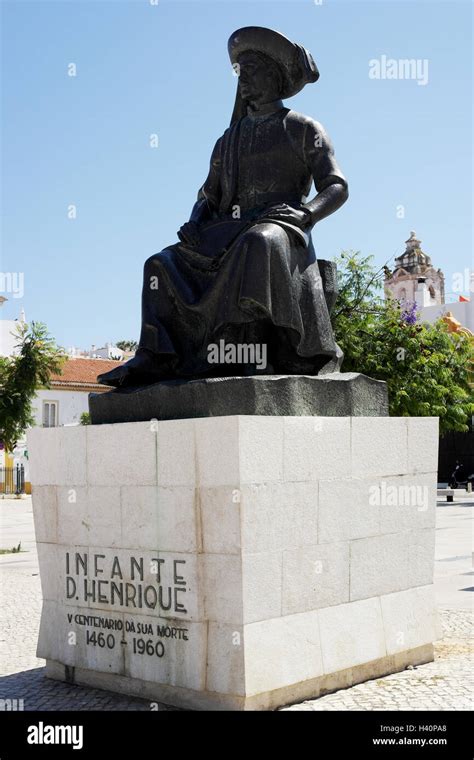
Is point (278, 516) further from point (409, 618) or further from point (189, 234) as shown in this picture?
point (189, 234)

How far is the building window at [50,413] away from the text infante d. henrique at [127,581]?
3989cm

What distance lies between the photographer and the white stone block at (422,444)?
5.59 meters

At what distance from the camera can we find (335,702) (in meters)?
4.73

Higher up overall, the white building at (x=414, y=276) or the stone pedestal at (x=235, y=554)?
the white building at (x=414, y=276)

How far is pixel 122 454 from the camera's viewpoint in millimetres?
5016

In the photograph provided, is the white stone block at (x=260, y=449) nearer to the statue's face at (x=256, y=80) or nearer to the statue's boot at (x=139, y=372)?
the statue's boot at (x=139, y=372)

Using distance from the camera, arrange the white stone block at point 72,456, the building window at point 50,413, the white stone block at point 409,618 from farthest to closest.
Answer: the building window at point 50,413 → the white stone block at point 409,618 → the white stone block at point 72,456

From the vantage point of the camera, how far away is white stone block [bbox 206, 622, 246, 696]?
4348 mm

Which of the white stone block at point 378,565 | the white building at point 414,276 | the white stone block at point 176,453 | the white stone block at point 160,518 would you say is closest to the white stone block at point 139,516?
the white stone block at point 160,518

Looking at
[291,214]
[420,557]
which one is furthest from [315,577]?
[291,214]

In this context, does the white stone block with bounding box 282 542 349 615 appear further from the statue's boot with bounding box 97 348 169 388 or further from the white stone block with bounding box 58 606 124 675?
the statue's boot with bounding box 97 348 169 388

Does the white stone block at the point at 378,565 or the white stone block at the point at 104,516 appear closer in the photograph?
the white stone block at the point at 104,516

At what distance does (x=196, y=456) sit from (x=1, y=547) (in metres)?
10.7
